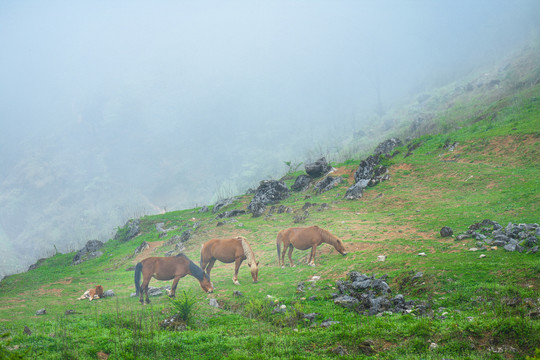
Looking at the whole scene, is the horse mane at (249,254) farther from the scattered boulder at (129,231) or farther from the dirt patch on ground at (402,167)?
the scattered boulder at (129,231)

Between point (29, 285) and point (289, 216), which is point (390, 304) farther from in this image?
point (29, 285)

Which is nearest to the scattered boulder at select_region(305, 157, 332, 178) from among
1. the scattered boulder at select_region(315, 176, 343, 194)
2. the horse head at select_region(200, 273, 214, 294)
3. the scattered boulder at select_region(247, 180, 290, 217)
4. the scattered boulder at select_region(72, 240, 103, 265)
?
the scattered boulder at select_region(315, 176, 343, 194)

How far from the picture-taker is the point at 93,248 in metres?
40.7

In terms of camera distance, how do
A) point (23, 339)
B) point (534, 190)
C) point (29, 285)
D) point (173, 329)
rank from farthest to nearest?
point (29, 285) < point (534, 190) < point (173, 329) < point (23, 339)

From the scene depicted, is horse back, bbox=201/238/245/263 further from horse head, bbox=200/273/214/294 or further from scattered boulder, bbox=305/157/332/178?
scattered boulder, bbox=305/157/332/178

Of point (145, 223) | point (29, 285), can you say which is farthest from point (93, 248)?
point (29, 285)

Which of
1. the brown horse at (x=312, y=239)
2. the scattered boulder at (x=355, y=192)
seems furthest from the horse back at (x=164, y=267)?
the scattered boulder at (x=355, y=192)

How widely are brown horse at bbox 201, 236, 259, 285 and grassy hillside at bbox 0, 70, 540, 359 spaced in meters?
1.01

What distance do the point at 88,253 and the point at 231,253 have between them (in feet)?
102

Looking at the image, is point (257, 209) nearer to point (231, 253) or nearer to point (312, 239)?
point (312, 239)

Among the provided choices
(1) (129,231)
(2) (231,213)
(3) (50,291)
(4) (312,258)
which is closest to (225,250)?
(4) (312,258)

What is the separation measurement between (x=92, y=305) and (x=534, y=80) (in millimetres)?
66446

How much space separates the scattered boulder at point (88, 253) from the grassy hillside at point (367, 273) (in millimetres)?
3599

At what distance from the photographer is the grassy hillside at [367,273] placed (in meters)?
7.45
